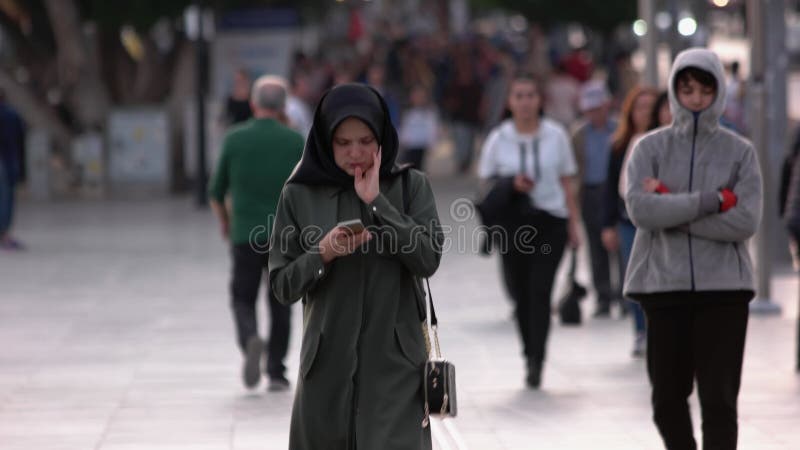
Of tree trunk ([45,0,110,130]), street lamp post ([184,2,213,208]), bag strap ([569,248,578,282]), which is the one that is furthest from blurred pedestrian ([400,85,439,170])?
bag strap ([569,248,578,282])

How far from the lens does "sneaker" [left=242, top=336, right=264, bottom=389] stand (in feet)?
32.2

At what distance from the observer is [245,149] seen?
386 inches

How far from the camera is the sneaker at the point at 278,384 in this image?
994 cm

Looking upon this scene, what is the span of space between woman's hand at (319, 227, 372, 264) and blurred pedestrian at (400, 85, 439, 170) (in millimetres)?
18292

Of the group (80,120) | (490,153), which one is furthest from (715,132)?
(80,120)

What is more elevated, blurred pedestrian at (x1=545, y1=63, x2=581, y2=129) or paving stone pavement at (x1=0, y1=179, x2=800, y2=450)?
blurred pedestrian at (x1=545, y1=63, x2=581, y2=129)

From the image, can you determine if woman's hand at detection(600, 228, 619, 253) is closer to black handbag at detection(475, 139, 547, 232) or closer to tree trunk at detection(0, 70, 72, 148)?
black handbag at detection(475, 139, 547, 232)

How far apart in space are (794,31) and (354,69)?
17.6m

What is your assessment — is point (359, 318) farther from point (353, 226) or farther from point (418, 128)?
point (418, 128)

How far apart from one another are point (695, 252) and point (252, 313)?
13.3 feet

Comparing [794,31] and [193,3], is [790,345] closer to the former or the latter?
[193,3]

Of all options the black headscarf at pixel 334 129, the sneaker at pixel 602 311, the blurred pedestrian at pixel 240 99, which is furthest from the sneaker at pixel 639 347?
the blurred pedestrian at pixel 240 99

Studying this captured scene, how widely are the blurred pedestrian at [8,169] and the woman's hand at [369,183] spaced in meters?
13.6

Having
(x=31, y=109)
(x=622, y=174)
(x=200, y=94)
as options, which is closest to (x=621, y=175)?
(x=622, y=174)
